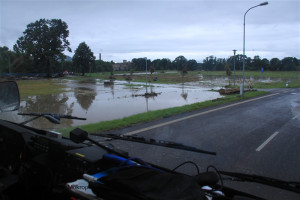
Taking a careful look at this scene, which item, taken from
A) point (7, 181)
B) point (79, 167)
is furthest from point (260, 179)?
point (7, 181)

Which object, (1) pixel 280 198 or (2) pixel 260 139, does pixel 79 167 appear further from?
(2) pixel 260 139

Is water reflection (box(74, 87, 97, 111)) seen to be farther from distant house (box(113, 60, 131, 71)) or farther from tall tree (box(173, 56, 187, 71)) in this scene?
tall tree (box(173, 56, 187, 71))

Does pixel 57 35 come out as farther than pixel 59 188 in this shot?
Yes

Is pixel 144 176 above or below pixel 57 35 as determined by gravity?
below

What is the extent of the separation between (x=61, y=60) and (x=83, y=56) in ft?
151

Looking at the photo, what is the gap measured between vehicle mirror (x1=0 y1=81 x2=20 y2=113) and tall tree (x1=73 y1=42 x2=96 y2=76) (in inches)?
2626

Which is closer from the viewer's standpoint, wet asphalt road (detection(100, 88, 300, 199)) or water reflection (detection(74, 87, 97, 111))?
wet asphalt road (detection(100, 88, 300, 199))

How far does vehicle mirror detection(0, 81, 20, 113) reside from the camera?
3.03 meters

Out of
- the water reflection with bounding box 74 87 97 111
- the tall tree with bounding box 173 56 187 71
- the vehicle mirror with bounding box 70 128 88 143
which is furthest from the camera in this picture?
the tall tree with bounding box 173 56 187 71

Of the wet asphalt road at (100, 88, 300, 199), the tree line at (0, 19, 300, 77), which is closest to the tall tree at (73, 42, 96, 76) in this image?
the tree line at (0, 19, 300, 77)

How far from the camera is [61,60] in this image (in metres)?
24.0

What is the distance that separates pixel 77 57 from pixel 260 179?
70.2 metres

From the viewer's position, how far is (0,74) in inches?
121

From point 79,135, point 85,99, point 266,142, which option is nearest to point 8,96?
point 79,135
